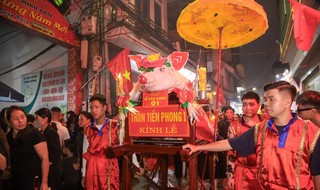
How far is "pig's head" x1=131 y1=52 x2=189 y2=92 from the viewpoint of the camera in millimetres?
2688

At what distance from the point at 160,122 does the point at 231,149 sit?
0.85 metres

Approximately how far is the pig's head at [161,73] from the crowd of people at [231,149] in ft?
2.32

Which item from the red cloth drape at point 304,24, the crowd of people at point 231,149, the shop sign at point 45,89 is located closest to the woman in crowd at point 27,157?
the crowd of people at point 231,149

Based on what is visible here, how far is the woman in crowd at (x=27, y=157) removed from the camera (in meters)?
3.25

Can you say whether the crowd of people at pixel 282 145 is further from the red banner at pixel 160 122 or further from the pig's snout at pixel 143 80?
the pig's snout at pixel 143 80

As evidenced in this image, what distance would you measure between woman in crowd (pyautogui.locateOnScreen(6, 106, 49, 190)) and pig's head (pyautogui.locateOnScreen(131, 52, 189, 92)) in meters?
1.66

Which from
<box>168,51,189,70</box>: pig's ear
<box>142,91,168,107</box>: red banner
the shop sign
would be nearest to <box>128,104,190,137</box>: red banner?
<box>142,91,168,107</box>: red banner

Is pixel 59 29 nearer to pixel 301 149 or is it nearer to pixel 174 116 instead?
pixel 174 116

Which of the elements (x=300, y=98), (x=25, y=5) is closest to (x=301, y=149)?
(x=300, y=98)

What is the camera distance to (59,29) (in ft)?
24.8

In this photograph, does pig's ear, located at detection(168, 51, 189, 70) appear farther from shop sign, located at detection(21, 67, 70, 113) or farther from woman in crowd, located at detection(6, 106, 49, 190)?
shop sign, located at detection(21, 67, 70, 113)

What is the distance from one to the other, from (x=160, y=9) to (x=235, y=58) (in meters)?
27.1

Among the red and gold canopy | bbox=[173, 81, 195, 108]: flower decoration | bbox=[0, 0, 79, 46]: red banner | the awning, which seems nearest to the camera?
bbox=[173, 81, 195, 108]: flower decoration

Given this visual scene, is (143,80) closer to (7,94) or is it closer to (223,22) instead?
(223,22)
